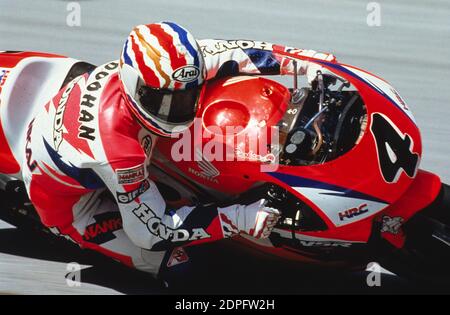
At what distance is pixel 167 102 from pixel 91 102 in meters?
0.44

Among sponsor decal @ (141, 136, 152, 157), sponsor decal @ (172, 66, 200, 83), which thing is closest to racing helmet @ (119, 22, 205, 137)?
sponsor decal @ (172, 66, 200, 83)

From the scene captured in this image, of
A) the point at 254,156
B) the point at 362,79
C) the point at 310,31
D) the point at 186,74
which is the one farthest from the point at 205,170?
the point at 310,31

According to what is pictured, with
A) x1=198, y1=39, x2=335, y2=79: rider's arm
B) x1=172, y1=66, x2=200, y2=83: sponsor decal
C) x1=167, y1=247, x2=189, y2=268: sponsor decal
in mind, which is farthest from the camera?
x1=167, y1=247, x2=189, y2=268: sponsor decal

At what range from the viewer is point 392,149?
13.9 ft

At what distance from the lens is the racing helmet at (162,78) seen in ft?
13.6

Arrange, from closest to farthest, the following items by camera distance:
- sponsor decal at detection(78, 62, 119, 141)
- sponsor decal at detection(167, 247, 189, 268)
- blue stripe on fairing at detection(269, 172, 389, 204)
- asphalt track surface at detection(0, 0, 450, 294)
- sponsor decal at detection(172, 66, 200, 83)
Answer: sponsor decal at detection(172, 66, 200, 83), blue stripe on fairing at detection(269, 172, 389, 204), sponsor decal at detection(78, 62, 119, 141), sponsor decal at detection(167, 247, 189, 268), asphalt track surface at detection(0, 0, 450, 294)

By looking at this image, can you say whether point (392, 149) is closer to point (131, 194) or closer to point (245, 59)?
point (245, 59)

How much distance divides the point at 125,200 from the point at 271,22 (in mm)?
3213

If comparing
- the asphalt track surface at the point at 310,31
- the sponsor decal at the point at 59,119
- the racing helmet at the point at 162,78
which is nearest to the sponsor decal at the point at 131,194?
the racing helmet at the point at 162,78

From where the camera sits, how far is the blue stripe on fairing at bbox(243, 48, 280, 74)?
481cm

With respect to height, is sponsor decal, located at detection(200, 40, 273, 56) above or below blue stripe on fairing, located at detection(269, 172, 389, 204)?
above

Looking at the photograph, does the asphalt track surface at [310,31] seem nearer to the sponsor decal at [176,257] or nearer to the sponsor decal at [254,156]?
the sponsor decal at [176,257]

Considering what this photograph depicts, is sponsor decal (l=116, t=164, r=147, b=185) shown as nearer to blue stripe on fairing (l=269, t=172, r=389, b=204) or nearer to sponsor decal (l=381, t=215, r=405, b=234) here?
blue stripe on fairing (l=269, t=172, r=389, b=204)

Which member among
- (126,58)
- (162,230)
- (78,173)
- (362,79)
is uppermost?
(126,58)
